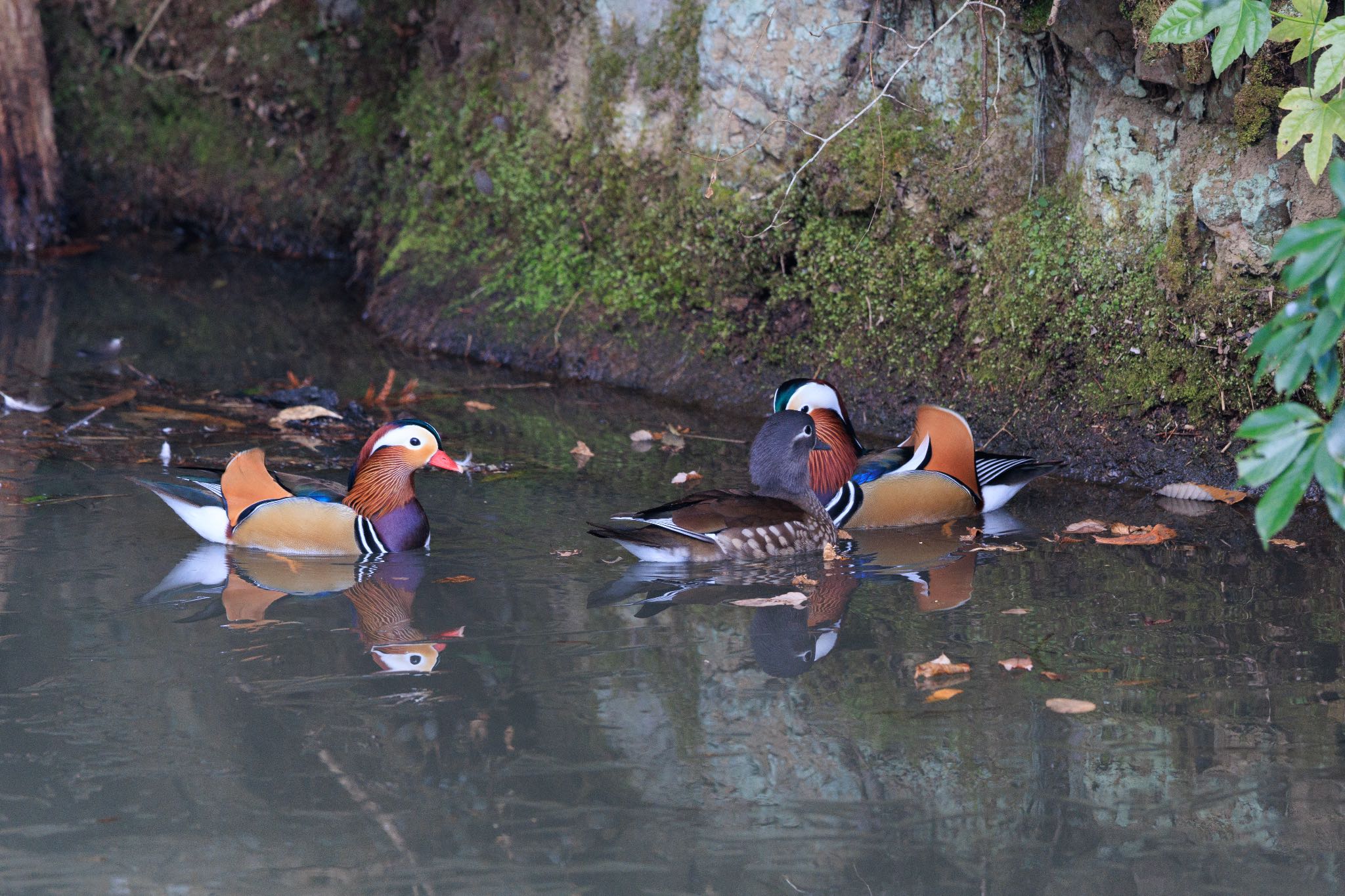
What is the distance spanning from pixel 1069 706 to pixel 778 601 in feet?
4.71

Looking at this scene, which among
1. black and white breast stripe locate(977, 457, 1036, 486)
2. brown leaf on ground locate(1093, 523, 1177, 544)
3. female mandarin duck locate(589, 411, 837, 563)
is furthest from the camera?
black and white breast stripe locate(977, 457, 1036, 486)

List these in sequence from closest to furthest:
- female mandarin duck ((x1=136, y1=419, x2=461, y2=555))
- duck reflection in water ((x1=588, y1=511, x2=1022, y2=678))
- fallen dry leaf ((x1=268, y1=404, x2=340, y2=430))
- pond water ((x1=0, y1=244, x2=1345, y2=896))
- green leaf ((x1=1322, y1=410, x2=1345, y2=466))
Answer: green leaf ((x1=1322, y1=410, x2=1345, y2=466)), pond water ((x1=0, y1=244, x2=1345, y2=896)), duck reflection in water ((x1=588, y1=511, x2=1022, y2=678)), female mandarin duck ((x1=136, y1=419, x2=461, y2=555)), fallen dry leaf ((x1=268, y1=404, x2=340, y2=430))

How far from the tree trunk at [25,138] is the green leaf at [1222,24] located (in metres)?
11.8

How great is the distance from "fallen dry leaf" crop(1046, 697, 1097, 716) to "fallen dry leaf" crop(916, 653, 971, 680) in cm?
36

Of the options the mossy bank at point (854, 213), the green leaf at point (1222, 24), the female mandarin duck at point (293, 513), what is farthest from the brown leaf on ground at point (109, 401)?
the green leaf at point (1222, 24)

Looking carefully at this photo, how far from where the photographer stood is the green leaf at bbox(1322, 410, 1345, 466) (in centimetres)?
281

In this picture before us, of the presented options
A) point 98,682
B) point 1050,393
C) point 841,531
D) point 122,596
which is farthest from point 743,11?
point 98,682

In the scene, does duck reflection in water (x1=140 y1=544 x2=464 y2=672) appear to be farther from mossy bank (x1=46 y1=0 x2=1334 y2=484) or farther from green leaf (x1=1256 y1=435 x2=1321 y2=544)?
mossy bank (x1=46 y1=0 x2=1334 y2=484)

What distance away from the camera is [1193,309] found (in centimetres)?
728

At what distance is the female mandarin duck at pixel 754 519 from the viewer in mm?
6016

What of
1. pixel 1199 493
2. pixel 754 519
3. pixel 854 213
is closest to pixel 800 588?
pixel 754 519

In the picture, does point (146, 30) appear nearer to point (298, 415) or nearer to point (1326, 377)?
point (298, 415)

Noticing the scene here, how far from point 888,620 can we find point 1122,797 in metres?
1.51

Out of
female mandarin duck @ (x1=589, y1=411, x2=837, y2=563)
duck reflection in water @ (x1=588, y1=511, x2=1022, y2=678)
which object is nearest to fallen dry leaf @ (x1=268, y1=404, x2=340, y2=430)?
female mandarin duck @ (x1=589, y1=411, x2=837, y2=563)
